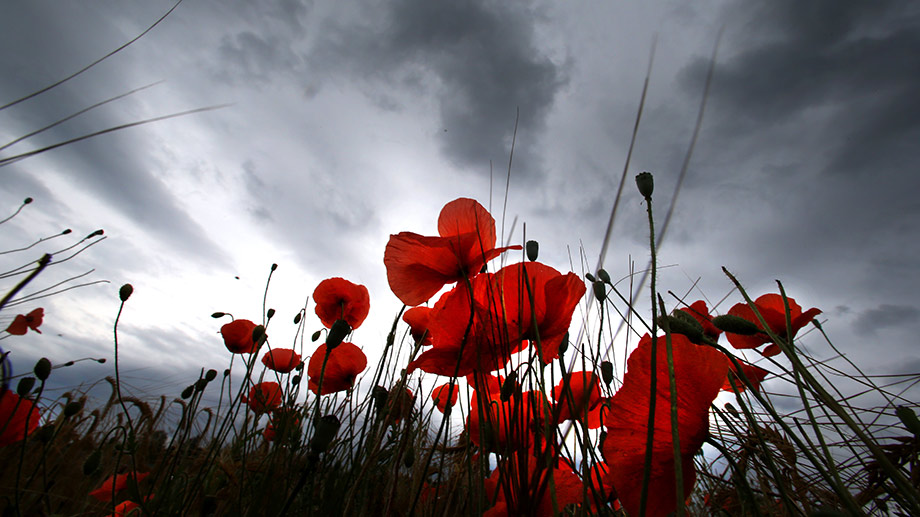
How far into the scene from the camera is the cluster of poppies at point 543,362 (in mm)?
646

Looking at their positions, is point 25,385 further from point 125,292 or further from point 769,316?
point 769,316

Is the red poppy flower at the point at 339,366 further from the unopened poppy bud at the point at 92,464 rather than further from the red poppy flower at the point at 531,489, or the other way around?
the red poppy flower at the point at 531,489

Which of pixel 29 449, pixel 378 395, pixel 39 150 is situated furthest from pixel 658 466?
pixel 29 449

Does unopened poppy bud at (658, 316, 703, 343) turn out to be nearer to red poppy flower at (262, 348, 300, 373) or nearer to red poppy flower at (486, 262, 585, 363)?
red poppy flower at (486, 262, 585, 363)

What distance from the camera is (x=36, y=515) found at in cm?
178

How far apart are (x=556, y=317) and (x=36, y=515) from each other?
2.38 metres

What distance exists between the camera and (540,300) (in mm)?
954

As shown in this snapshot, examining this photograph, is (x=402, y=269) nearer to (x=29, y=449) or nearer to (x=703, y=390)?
(x=703, y=390)

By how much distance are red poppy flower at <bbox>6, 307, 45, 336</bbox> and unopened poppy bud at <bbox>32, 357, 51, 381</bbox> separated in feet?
9.33

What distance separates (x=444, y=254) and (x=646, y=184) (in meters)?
0.53

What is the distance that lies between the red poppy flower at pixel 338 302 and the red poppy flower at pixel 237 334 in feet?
2.15

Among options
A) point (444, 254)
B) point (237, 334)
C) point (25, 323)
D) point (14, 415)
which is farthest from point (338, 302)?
point (25, 323)

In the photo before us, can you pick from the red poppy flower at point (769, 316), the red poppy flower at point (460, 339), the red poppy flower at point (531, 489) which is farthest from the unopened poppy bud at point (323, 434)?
the red poppy flower at point (769, 316)

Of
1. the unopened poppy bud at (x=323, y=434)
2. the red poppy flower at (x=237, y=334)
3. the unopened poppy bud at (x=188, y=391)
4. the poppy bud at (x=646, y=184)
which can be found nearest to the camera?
the poppy bud at (x=646, y=184)
